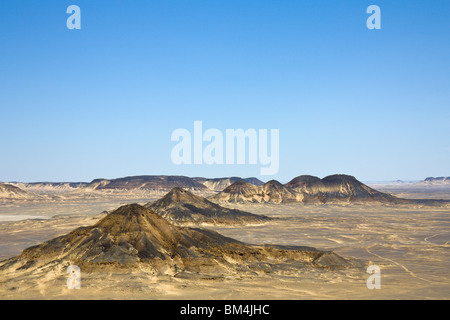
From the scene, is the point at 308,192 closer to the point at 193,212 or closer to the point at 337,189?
the point at 337,189

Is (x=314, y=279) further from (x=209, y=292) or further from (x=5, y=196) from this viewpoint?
(x=5, y=196)

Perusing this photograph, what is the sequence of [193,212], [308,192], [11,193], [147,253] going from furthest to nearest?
[11,193] < [308,192] < [193,212] < [147,253]
